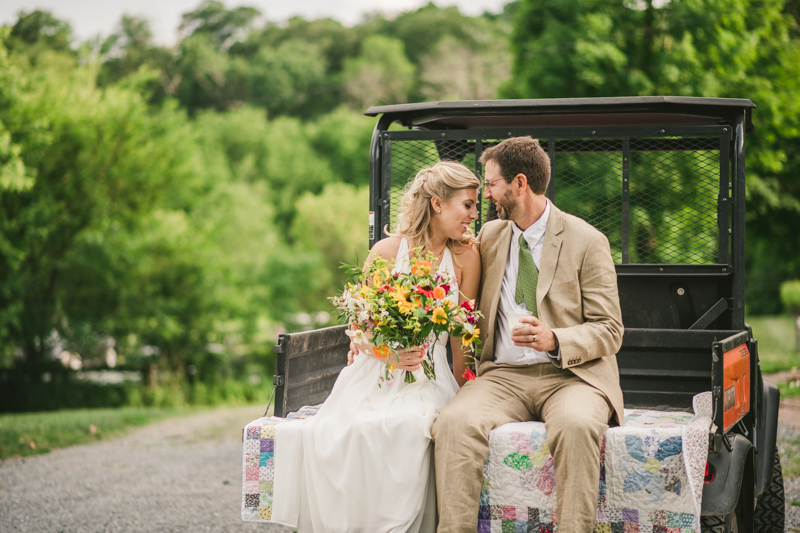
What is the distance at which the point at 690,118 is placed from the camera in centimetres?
428

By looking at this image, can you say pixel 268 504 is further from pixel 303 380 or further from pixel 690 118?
pixel 690 118

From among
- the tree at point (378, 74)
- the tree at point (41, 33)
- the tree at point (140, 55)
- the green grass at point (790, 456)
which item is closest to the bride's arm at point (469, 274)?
the green grass at point (790, 456)

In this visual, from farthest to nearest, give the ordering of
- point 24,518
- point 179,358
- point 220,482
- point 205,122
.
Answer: point 205,122, point 179,358, point 220,482, point 24,518

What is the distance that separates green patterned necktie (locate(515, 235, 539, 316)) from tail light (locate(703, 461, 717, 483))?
103 centimetres

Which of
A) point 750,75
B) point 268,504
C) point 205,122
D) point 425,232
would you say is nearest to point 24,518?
point 268,504

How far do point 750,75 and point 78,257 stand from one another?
1550 cm

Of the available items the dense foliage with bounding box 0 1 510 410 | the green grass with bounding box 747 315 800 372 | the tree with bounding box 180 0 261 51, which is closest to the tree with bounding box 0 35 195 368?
the dense foliage with bounding box 0 1 510 410

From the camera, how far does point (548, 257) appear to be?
3.62 m

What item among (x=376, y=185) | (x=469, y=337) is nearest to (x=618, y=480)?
(x=469, y=337)

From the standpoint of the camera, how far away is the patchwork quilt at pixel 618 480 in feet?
9.98

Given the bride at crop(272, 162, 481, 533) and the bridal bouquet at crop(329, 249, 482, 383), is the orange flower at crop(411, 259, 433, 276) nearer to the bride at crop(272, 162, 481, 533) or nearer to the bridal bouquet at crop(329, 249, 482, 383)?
the bridal bouquet at crop(329, 249, 482, 383)

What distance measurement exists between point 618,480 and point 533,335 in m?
0.72

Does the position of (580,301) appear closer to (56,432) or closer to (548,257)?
(548,257)

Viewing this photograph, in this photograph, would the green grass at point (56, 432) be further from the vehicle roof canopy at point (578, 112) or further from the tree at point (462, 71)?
the tree at point (462, 71)
